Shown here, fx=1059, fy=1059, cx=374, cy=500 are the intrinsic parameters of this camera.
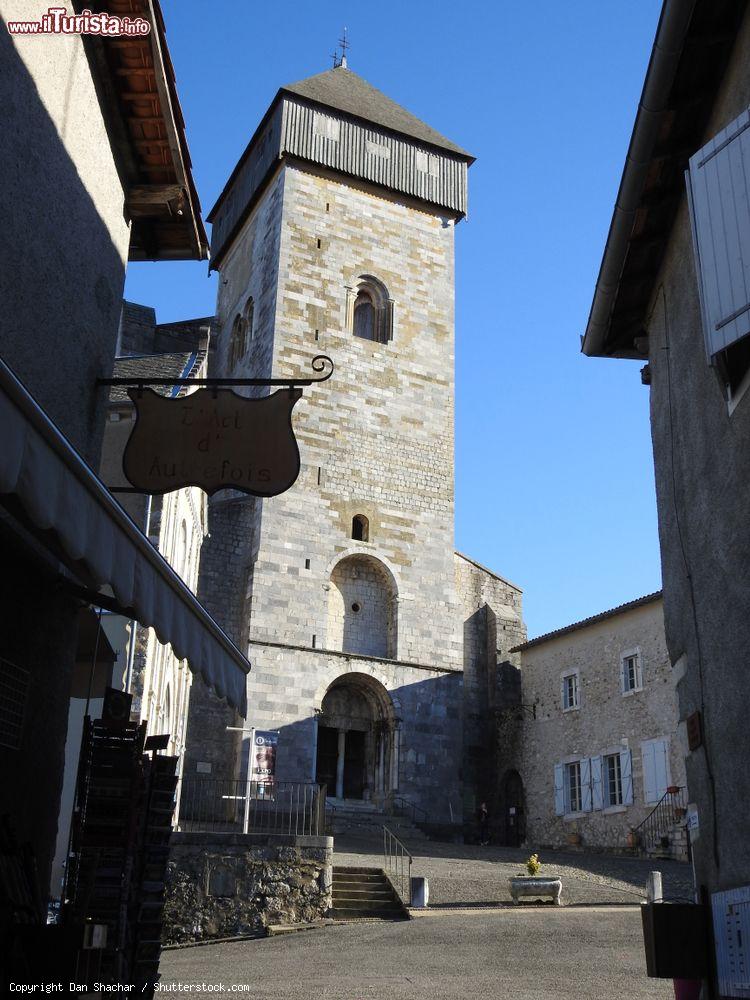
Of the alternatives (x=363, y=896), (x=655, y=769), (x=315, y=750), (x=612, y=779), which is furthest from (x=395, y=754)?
(x=363, y=896)

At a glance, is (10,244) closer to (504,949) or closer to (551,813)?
(504,949)

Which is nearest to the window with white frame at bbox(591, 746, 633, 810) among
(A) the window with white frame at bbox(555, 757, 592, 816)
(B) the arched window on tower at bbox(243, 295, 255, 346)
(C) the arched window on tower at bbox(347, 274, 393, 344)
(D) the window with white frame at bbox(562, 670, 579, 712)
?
(A) the window with white frame at bbox(555, 757, 592, 816)

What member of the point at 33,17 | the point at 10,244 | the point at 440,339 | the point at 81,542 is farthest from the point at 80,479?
the point at 440,339

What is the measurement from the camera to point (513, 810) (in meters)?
24.7

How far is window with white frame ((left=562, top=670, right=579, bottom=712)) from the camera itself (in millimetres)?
23641

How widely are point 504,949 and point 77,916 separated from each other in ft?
21.1

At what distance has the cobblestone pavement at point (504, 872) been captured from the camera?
47.1 ft

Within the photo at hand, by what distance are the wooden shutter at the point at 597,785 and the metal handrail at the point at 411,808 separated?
3.56 m

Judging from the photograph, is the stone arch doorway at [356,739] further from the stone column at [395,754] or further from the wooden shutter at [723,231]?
the wooden shutter at [723,231]

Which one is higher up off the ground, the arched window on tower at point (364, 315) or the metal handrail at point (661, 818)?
the arched window on tower at point (364, 315)

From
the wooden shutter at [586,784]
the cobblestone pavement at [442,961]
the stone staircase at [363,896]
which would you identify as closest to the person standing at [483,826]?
the wooden shutter at [586,784]

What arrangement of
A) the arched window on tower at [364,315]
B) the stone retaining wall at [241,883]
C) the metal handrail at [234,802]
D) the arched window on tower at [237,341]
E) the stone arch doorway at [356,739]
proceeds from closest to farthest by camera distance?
the stone retaining wall at [241,883] → the metal handrail at [234,802] → the stone arch doorway at [356,739] → the arched window on tower at [364,315] → the arched window on tower at [237,341]

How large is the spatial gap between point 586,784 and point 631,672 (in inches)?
103

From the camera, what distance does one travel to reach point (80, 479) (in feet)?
13.7
